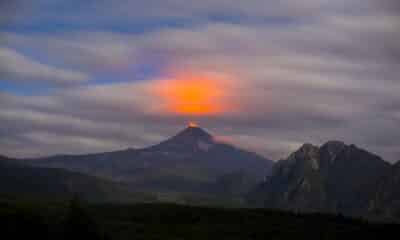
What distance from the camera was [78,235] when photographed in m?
102

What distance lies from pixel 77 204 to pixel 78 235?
5211 mm

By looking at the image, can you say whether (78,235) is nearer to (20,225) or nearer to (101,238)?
(101,238)

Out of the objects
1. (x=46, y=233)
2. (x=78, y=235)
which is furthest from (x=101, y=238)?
(x=46, y=233)

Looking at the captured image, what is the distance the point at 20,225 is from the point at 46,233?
754cm

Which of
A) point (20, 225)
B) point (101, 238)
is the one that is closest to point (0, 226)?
point (20, 225)

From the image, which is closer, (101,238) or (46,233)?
(101,238)

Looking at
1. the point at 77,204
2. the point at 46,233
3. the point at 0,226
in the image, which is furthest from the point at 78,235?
the point at 0,226

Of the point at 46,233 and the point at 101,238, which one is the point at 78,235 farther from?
the point at 46,233

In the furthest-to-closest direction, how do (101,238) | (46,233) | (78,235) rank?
(46,233)
(101,238)
(78,235)

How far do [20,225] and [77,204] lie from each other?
37.8 metres

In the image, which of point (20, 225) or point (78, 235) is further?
point (20, 225)

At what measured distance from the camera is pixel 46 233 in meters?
131

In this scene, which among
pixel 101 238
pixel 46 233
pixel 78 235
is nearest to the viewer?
Answer: pixel 78 235

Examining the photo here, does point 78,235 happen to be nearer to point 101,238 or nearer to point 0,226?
point 101,238
